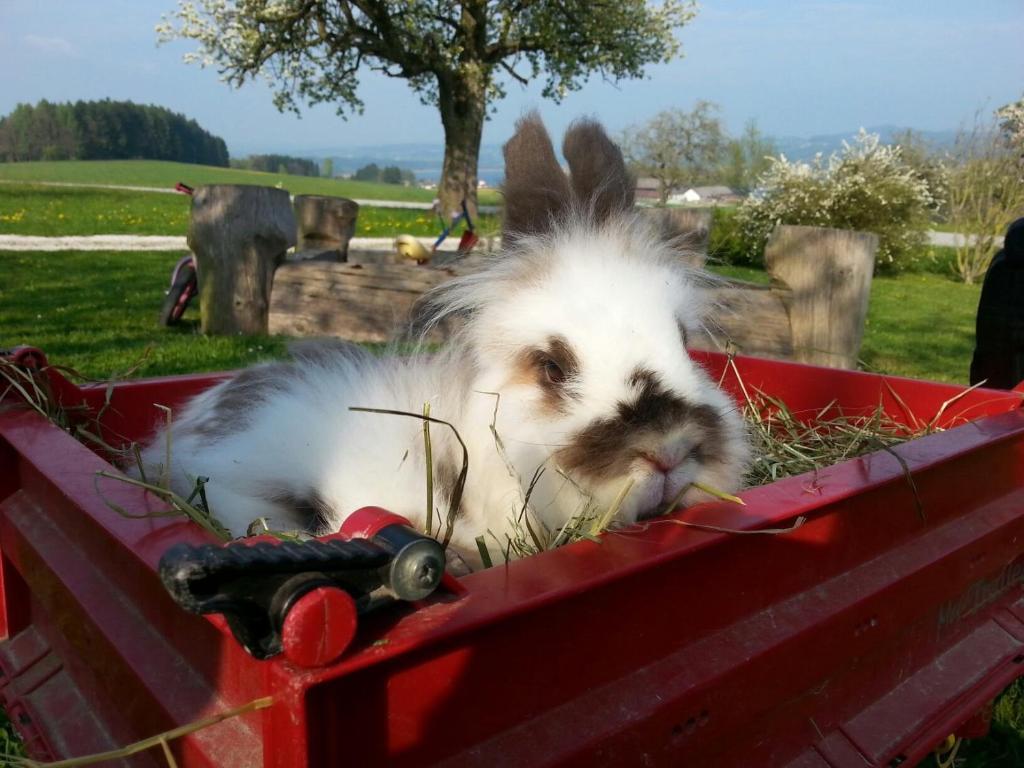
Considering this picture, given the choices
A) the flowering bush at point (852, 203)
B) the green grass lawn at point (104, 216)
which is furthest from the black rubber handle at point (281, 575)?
the flowering bush at point (852, 203)

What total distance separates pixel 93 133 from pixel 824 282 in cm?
7790

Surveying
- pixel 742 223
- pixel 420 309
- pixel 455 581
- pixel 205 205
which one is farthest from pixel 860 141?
pixel 455 581

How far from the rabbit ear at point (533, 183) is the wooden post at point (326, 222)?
5799 millimetres

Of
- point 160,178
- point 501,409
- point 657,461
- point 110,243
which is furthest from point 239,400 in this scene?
point 160,178

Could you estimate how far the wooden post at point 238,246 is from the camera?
6.09 m

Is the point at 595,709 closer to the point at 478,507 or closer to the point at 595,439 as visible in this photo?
the point at 595,439

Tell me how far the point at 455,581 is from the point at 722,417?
934 millimetres

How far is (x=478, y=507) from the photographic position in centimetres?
173

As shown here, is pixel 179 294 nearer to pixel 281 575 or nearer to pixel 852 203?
pixel 281 575

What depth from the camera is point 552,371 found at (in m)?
1.71

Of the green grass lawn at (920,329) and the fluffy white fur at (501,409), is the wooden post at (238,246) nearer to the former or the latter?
the green grass lawn at (920,329)

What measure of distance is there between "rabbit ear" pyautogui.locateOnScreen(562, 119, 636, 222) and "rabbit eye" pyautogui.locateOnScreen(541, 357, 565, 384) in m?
0.43

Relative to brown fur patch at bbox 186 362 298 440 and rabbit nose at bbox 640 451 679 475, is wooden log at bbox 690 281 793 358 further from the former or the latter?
rabbit nose at bbox 640 451 679 475

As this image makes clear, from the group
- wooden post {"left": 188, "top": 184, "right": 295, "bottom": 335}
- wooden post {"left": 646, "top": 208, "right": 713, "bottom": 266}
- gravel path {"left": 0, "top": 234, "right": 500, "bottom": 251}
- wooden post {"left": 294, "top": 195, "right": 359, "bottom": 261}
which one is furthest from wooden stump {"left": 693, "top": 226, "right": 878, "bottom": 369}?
gravel path {"left": 0, "top": 234, "right": 500, "bottom": 251}
